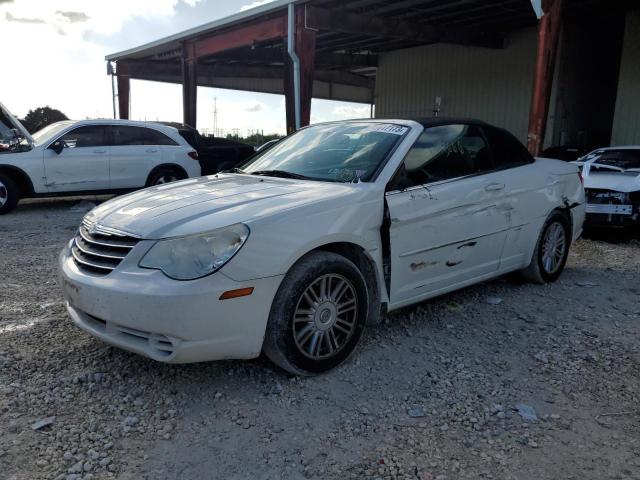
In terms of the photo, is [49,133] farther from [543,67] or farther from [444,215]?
[543,67]

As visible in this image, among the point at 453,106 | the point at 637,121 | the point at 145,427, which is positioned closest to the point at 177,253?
the point at 145,427

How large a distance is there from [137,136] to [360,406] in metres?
8.81

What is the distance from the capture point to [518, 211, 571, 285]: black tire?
16.8 ft

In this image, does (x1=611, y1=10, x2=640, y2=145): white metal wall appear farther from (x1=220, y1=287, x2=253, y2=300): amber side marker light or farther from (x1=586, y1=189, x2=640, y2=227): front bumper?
(x1=220, y1=287, x2=253, y2=300): amber side marker light

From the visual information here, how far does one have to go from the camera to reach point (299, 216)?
10.4 ft

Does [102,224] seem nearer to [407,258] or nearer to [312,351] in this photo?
[312,351]

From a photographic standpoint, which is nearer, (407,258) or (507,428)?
(507,428)

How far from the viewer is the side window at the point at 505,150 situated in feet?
15.6

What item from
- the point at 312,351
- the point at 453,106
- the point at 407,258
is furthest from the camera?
the point at 453,106

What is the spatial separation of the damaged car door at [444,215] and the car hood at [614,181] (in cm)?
403

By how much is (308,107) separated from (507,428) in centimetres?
1113

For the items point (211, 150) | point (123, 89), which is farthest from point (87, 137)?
point (123, 89)

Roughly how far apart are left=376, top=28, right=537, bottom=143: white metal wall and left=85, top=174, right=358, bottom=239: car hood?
11.8 meters

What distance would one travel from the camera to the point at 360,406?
3008 mm
